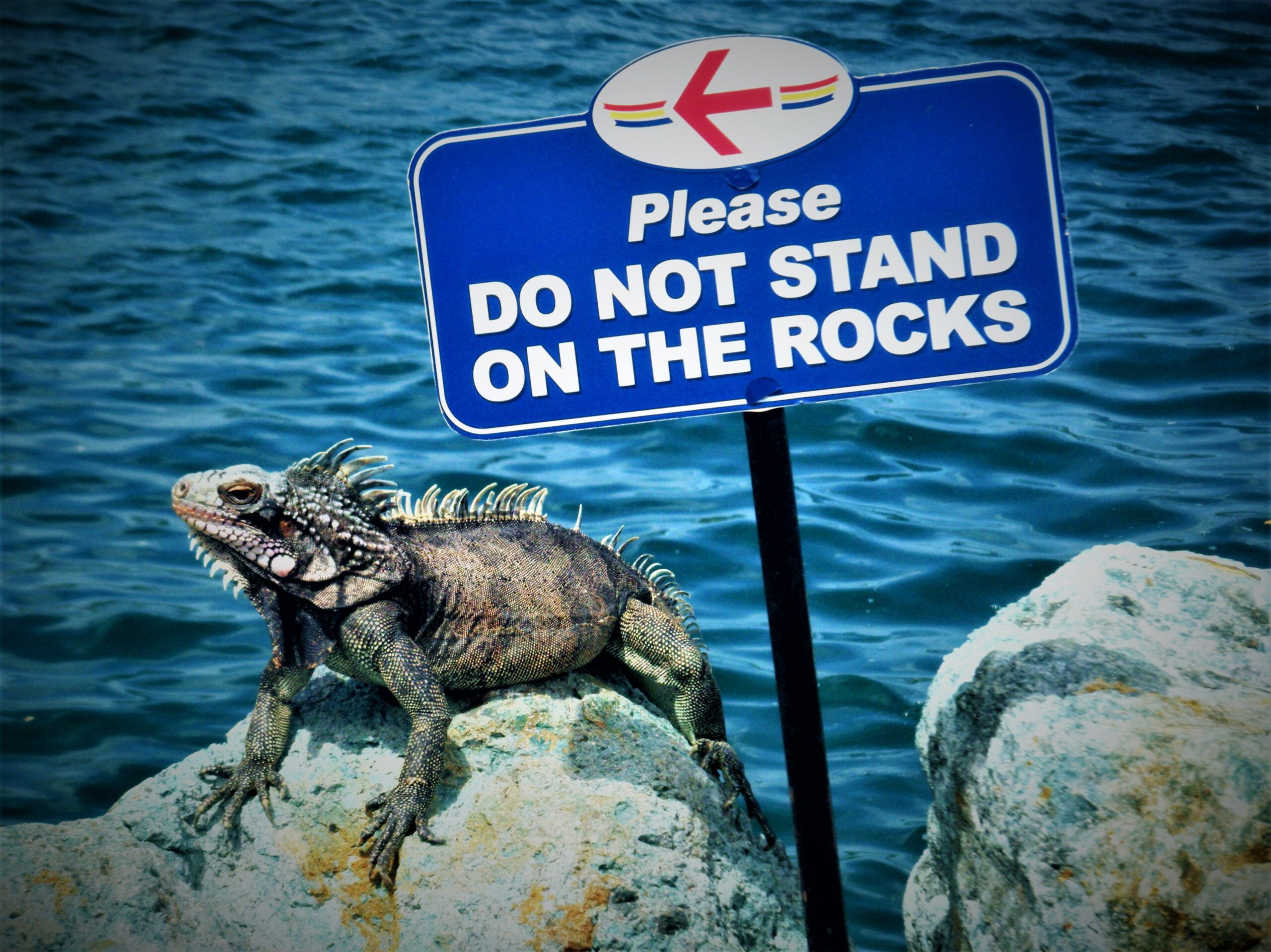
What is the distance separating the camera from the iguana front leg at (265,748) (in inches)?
122

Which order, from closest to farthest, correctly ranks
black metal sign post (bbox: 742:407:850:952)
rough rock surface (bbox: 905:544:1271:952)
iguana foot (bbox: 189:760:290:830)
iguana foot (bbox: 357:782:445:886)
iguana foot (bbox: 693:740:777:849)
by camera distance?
1. rough rock surface (bbox: 905:544:1271:952)
2. black metal sign post (bbox: 742:407:850:952)
3. iguana foot (bbox: 357:782:445:886)
4. iguana foot (bbox: 189:760:290:830)
5. iguana foot (bbox: 693:740:777:849)

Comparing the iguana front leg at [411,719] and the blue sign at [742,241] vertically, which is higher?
the blue sign at [742,241]

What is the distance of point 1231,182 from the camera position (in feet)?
28.1

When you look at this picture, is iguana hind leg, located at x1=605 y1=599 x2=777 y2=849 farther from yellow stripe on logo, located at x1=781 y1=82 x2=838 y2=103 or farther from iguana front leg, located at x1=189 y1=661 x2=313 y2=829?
yellow stripe on logo, located at x1=781 y1=82 x2=838 y2=103

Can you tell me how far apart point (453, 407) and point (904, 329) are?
1068mm

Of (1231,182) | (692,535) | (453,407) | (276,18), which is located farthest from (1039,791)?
(276,18)

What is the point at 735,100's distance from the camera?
2.48m

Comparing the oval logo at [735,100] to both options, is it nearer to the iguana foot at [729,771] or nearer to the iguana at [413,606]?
the iguana at [413,606]

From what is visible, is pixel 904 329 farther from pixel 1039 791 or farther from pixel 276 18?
pixel 276 18

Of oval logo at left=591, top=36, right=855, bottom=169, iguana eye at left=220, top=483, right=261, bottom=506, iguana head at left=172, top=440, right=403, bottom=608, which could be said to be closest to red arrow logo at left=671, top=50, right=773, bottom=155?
oval logo at left=591, top=36, right=855, bottom=169

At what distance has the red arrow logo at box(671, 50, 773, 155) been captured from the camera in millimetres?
2477

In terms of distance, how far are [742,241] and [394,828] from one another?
1.76m

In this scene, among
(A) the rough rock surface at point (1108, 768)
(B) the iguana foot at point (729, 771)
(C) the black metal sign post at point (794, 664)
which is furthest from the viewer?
(B) the iguana foot at point (729, 771)

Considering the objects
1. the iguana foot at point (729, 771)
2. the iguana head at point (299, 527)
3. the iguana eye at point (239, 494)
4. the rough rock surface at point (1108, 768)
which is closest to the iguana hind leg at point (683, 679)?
the iguana foot at point (729, 771)
